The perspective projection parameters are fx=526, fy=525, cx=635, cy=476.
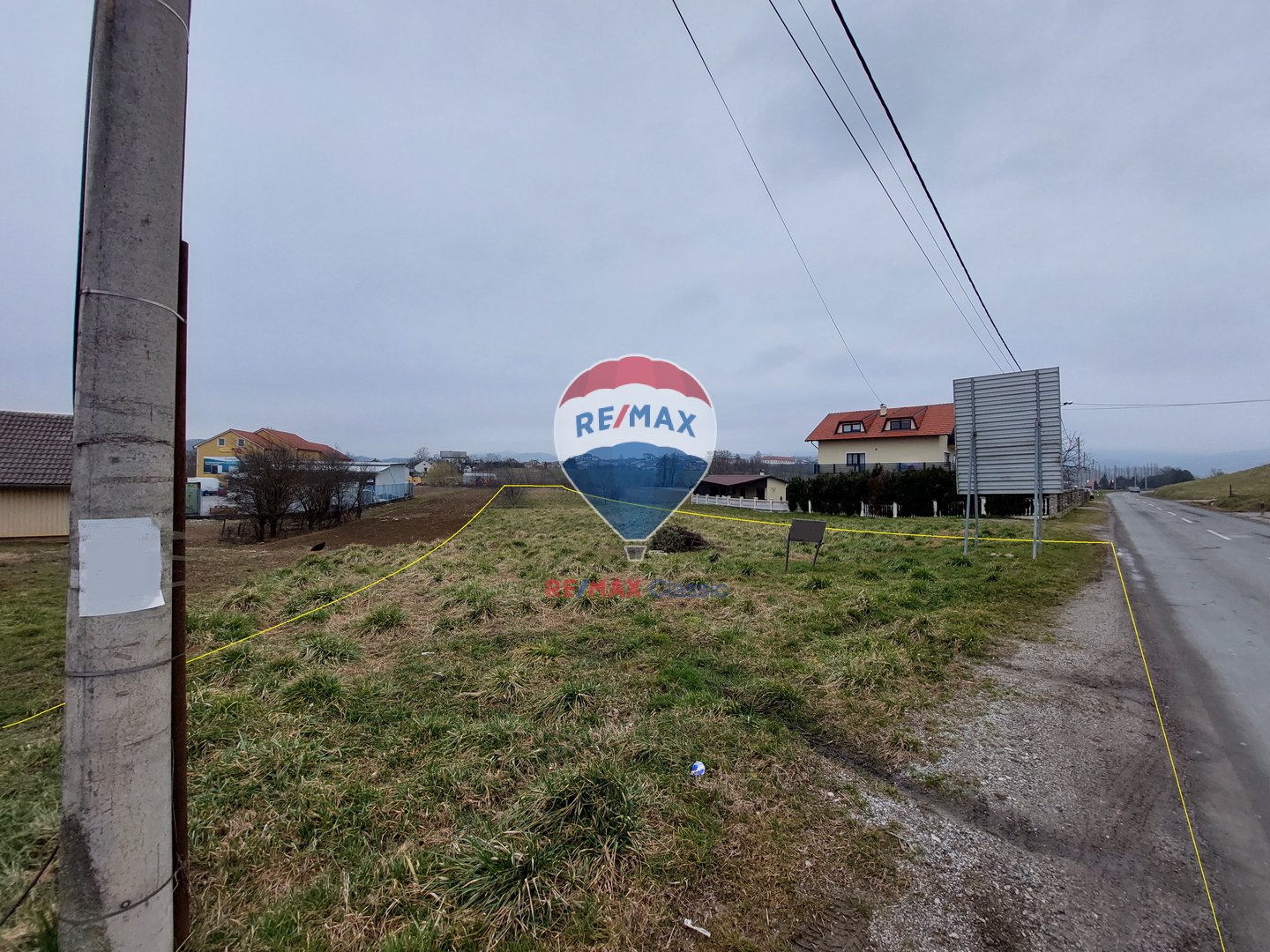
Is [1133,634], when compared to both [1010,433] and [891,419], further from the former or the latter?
[891,419]

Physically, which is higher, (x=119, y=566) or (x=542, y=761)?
(x=119, y=566)

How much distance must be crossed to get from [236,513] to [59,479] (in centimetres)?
501

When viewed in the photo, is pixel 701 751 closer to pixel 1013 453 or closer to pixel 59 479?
pixel 1013 453

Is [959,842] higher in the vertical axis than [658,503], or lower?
lower

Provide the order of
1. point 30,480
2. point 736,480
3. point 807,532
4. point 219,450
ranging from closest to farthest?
point 807,532 → point 30,480 → point 736,480 → point 219,450

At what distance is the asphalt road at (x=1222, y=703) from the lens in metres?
2.53

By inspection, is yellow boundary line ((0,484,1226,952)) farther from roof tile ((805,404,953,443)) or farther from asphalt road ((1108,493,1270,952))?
roof tile ((805,404,953,443))

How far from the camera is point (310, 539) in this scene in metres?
18.7

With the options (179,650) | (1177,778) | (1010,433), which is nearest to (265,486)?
(179,650)

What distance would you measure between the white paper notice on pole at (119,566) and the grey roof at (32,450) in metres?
22.4

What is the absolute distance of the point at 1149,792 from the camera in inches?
127

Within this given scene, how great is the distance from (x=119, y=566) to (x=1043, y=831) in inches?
172

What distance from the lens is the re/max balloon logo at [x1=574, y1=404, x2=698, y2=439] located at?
10.4m

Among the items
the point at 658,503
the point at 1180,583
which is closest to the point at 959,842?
the point at 658,503
